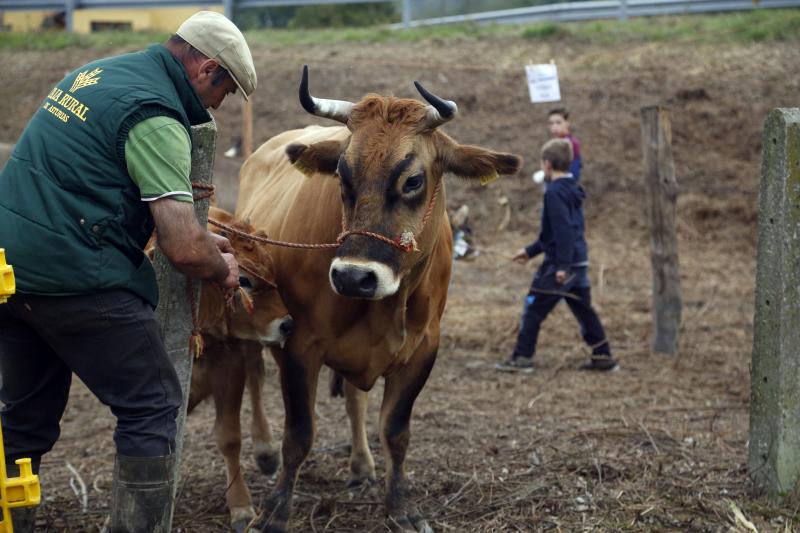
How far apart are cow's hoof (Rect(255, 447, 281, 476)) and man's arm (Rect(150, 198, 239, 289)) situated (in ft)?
7.92

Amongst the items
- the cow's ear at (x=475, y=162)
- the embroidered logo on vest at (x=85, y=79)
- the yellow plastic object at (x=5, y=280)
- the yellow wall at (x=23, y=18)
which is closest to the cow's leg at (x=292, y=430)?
the cow's ear at (x=475, y=162)

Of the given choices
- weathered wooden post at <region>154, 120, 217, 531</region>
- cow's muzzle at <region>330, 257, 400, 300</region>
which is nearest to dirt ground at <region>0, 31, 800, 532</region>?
weathered wooden post at <region>154, 120, 217, 531</region>

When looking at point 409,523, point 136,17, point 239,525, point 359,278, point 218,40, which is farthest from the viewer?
point 136,17

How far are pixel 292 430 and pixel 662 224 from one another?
4.79 metres

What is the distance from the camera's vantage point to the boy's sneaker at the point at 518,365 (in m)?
8.62

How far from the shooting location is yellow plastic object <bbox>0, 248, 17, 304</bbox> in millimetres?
3348

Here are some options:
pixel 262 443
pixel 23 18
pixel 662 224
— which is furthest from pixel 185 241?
pixel 23 18

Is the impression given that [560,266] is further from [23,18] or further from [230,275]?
[23,18]

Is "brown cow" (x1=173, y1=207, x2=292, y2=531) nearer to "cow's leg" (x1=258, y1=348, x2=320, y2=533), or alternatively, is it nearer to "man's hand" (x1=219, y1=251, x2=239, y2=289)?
"cow's leg" (x1=258, y1=348, x2=320, y2=533)

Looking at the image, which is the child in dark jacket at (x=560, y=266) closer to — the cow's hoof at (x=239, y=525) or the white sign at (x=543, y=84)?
the white sign at (x=543, y=84)

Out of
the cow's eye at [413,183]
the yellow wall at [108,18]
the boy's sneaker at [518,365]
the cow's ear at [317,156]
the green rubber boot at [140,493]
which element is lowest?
the boy's sneaker at [518,365]

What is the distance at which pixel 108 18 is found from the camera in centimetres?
2344

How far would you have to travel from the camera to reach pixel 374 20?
21797mm

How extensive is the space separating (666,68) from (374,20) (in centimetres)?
752
